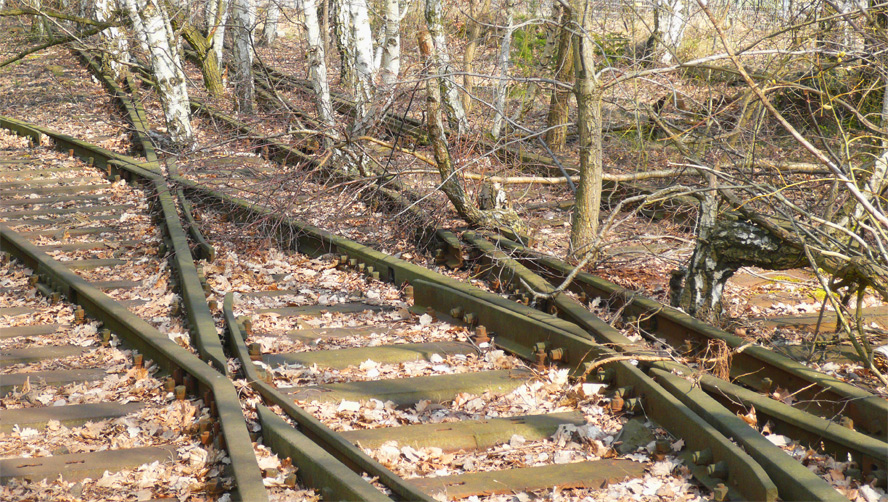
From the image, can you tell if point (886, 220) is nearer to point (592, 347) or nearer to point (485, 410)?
point (592, 347)

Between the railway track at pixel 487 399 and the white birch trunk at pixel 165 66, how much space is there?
781 cm

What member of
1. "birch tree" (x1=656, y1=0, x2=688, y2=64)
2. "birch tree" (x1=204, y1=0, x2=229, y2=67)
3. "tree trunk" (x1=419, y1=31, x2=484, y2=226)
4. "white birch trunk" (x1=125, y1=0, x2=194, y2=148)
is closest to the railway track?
"tree trunk" (x1=419, y1=31, x2=484, y2=226)

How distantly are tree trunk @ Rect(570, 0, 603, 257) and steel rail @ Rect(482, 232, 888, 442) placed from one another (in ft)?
1.59

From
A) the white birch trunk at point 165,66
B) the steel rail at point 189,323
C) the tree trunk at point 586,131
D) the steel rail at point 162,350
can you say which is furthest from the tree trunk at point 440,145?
the white birch trunk at point 165,66

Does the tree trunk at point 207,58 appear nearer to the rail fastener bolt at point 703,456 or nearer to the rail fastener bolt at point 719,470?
the rail fastener bolt at point 703,456

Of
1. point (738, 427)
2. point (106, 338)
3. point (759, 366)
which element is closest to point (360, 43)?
point (106, 338)

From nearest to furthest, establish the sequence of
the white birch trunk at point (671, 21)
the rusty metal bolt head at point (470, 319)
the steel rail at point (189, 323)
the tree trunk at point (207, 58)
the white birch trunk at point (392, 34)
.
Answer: the steel rail at point (189, 323)
the rusty metal bolt head at point (470, 319)
the white birch trunk at point (671, 21)
the white birch trunk at point (392, 34)
the tree trunk at point (207, 58)

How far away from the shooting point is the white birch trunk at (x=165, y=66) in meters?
12.9

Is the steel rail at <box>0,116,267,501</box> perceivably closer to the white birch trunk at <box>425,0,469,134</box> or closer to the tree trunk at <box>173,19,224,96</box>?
the white birch trunk at <box>425,0,469,134</box>

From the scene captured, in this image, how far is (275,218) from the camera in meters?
8.56

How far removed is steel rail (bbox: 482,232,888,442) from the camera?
4.14 meters

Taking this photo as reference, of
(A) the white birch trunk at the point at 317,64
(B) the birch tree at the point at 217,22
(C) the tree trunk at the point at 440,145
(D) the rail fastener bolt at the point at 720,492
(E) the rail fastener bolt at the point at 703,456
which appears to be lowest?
(D) the rail fastener bolt at the point at 720,492

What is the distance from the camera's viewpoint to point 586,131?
6883mm

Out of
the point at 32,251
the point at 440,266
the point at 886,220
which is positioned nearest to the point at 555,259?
the point at 440,266
